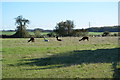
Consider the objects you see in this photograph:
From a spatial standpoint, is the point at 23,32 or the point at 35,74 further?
the point at 23,32

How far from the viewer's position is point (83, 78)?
9398 mm

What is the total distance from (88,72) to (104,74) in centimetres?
92

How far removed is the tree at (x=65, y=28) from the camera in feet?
308

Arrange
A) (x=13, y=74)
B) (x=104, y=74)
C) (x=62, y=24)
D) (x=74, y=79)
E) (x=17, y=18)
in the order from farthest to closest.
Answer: (x=62, y=24)
(x=17, y=18)
(x=13, y=74)
(x=104, y=74)
(x=74, y=79)

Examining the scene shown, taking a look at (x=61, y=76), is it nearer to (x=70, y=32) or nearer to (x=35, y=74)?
(x=35, y=74)

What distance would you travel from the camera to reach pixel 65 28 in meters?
95.8

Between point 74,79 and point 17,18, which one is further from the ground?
point 17,18

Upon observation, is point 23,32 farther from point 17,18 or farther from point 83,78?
point 83,78

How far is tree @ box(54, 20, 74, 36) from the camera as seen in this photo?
93812 mm

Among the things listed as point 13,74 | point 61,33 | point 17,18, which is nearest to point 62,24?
point 61,33

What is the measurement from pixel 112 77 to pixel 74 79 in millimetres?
1670

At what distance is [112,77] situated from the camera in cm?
933

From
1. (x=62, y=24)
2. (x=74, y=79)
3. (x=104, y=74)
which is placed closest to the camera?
(x=74, y=79)

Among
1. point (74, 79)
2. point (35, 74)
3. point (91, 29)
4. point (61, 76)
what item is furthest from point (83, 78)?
point (91, 29)
